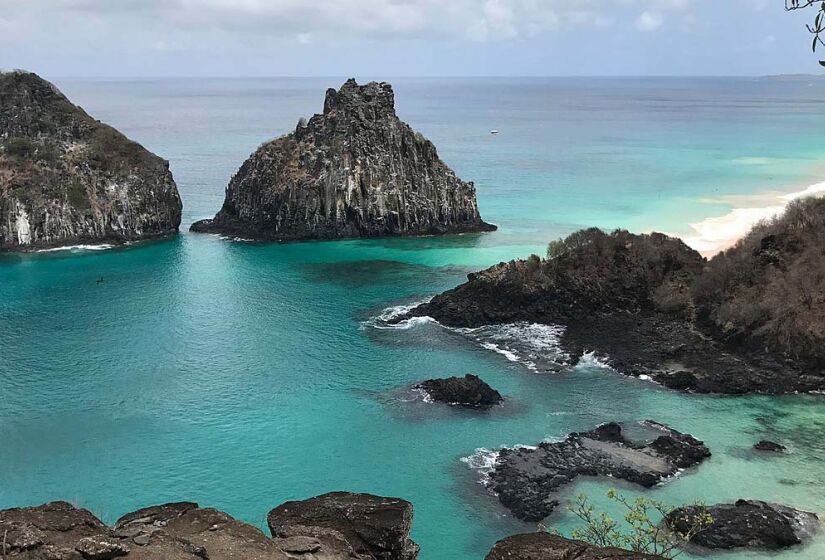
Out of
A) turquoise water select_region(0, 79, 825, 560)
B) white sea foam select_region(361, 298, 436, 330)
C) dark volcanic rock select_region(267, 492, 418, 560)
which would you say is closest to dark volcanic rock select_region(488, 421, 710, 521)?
turquoise water select_region(0, 79, 825, 560)

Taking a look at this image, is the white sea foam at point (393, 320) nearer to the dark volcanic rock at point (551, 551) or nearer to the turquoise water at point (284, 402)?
the turquoise water at point (284, 402)

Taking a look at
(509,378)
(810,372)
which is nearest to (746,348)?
(810,372)

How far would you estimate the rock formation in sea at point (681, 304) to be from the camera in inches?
2188

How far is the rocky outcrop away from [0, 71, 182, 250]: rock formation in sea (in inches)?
2258

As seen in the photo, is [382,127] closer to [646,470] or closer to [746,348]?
[746,348]

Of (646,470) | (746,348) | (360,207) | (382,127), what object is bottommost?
(646,470)

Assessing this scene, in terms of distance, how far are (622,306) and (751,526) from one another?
107 feet

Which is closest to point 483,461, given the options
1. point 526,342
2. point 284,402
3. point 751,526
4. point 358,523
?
point 751,526

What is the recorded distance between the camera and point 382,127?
112562 mm

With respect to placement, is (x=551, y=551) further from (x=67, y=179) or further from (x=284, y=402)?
(x=67, y=179)

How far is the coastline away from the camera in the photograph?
318 feet

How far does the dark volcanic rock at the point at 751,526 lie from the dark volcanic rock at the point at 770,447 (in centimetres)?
739

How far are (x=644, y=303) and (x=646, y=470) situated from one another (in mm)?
27649

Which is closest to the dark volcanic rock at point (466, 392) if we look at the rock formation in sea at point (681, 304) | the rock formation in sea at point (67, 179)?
the rock formation in sea at point (681, 304)
